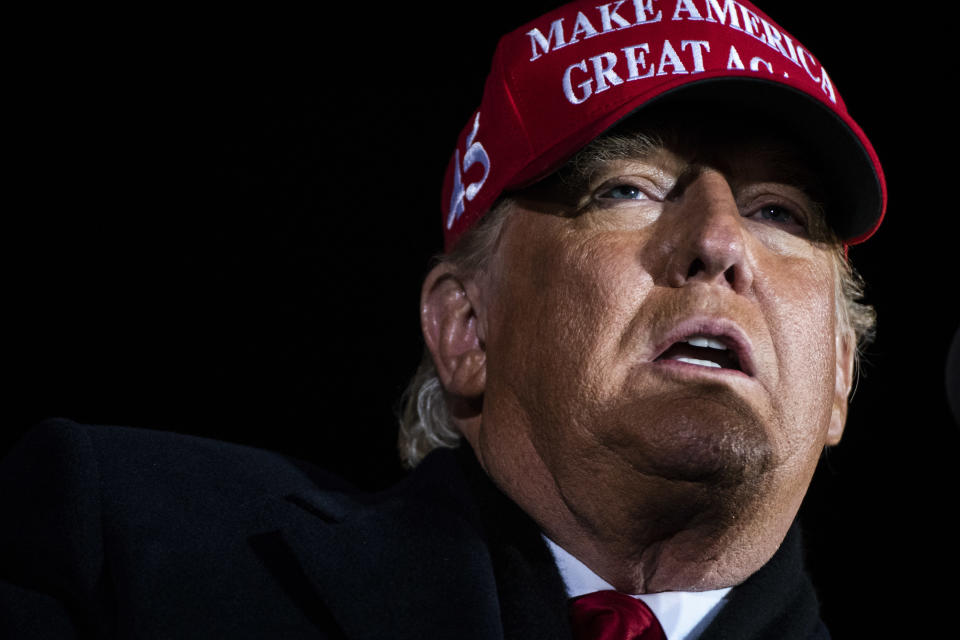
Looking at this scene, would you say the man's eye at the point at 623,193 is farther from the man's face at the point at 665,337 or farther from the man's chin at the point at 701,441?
the man's chin at the point at 701,441

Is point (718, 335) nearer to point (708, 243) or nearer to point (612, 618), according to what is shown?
point (708, 243)

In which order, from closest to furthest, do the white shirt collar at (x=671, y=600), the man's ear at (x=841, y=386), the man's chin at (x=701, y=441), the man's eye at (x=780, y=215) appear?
the man's chin at (x=701, y=441) < the white shirt collar at (x=671, y=600) < the man's eye at (x=780, y=215) < the man's ear at (x=841, y=386)

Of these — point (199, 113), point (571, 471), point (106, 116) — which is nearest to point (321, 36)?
point (199, 113)

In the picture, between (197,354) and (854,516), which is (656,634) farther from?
(197,354)

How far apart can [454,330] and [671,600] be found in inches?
24.3

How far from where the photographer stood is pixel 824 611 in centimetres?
239

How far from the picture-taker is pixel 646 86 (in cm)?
160

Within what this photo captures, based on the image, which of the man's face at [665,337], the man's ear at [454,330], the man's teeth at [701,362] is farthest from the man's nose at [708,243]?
the man's ear at [454,330]

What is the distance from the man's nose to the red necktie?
0.50m

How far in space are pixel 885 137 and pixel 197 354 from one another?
5.60ft

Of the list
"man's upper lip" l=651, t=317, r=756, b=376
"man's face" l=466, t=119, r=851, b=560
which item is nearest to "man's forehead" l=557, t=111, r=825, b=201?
"man's face" l=466, t=119, r=851, b=560

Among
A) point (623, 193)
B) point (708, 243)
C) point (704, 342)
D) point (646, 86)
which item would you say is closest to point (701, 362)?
point (704, 342)

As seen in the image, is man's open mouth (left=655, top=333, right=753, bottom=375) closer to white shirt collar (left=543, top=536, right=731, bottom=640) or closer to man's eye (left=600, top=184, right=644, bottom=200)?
man's eye (left=600, top=184, right=644, bottom=200)

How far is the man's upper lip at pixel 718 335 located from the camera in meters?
1.46
